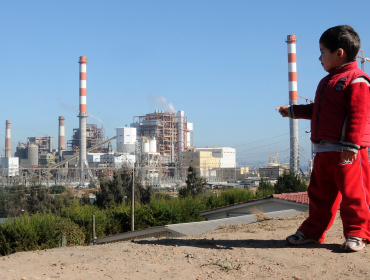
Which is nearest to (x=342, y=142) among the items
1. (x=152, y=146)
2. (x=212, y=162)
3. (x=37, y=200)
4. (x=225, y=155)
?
(x=37, y=200)

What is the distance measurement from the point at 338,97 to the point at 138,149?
2059 inches

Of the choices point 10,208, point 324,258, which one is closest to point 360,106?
point 324,258

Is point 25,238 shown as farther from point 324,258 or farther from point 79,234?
point 324,258

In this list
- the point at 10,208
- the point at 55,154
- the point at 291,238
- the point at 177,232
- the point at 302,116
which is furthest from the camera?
the point at 55,154

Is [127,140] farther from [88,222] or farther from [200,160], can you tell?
[88,222]

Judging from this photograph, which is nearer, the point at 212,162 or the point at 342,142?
the point at 342,142

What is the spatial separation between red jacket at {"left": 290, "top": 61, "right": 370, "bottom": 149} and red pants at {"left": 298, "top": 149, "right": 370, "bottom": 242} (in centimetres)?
14

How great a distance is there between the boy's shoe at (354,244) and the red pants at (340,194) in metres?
0.03

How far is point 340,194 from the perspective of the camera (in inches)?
117

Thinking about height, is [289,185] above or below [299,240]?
below

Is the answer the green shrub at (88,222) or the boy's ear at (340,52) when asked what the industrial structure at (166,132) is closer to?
the green shrub at (88,222)

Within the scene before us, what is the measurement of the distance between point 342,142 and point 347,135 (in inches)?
2.3

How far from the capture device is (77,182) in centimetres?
5253

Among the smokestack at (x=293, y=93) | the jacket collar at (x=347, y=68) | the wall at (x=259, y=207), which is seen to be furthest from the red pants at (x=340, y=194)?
the smokestack at (x=293, y=93)
